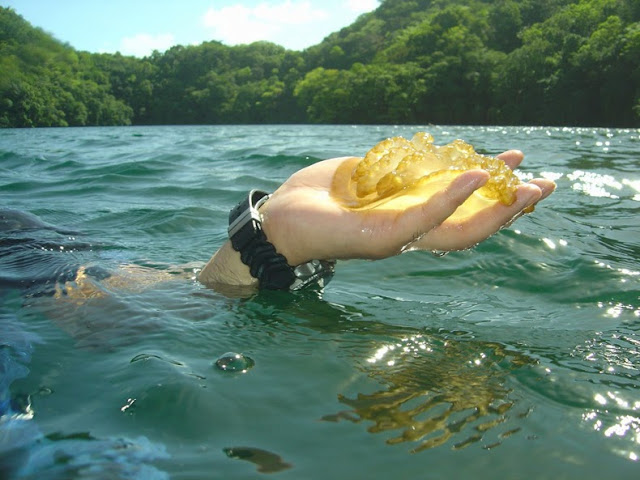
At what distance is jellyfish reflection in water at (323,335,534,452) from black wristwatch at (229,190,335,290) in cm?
58

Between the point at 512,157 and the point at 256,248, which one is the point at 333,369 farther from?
the point at 512,157

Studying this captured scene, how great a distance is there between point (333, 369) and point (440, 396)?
15.5 inches

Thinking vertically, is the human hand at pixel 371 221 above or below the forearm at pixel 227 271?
above

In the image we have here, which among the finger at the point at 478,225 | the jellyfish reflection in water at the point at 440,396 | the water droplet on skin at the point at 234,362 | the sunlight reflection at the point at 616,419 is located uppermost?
the finger at the point at 478,225

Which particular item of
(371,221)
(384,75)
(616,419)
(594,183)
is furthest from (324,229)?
(384,75)

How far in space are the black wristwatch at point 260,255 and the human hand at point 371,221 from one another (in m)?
0.04

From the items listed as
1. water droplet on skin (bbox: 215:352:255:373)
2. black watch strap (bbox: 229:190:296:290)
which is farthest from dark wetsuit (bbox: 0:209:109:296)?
water droplet on skin (bbox: 215:352:255:373)

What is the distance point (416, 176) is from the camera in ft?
6.91

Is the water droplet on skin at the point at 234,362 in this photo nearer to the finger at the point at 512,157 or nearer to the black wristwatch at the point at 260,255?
the black wristwatch at the point at 260,255

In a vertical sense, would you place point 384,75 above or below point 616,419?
above

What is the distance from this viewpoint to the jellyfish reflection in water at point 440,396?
151 cm

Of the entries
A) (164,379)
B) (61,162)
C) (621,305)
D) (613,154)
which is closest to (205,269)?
(164,379)

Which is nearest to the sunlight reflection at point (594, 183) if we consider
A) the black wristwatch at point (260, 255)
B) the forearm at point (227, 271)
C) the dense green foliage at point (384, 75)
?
the black wristwatch at point (260, 255)

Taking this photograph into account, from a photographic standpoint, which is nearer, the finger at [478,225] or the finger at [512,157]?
the finger at [478,225]
